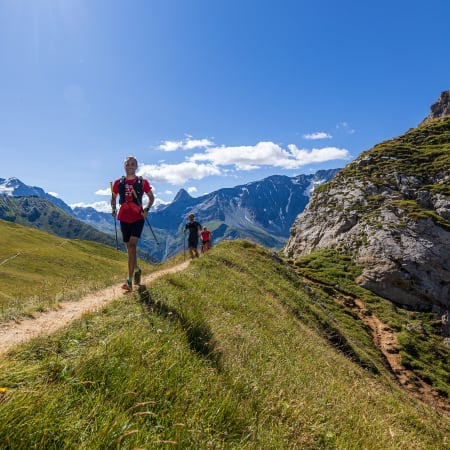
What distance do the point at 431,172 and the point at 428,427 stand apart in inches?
2052

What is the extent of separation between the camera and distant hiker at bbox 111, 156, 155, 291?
33.2ft

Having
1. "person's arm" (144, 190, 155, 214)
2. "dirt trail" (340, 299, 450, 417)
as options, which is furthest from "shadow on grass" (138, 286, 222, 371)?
"dirt trail" (340, 299, 450, 417)

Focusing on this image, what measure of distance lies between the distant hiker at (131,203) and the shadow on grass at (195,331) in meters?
2.28

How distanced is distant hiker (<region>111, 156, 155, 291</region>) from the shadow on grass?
7.47ft

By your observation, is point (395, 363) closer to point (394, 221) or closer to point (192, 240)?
point (192, 240)

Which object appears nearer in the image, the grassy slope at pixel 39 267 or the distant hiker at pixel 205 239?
the grassy slope at pixel 39 267

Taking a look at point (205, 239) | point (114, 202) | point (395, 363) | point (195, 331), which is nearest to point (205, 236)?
point (205, 239)

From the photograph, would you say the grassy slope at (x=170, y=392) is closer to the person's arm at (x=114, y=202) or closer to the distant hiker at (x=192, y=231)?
the person's arm at (x=114, y=202)

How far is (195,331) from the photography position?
691cm

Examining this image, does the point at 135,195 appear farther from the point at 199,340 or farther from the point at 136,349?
the point at 136,349

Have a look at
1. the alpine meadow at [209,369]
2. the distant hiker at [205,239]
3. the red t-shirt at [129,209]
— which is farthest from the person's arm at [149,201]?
the distant hiker at [205,239]

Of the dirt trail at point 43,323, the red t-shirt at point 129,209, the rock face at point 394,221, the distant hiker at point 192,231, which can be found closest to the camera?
the dirt trail at point 43,323

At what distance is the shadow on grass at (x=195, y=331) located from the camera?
20.0 ft

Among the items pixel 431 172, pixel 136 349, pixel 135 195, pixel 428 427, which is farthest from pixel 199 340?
pixel 431 172
